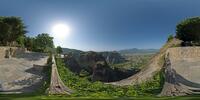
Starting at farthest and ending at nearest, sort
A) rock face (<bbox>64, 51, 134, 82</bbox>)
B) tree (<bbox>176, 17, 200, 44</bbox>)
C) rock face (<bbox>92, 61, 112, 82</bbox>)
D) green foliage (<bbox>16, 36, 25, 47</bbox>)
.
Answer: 1. green foliage (<bbox>16, 36, 25, 47</bbox>)
2. rock face (<bbox>64, 51, 134, 82</bbox>)
3. rock face (<bbox>92, 61, 112, 82</bbox>)
4. tree (<bbox>176, 17, 200, 44</bbox>)

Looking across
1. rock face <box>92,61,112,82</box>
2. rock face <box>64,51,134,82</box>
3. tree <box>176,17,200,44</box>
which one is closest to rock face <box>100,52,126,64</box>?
rock face <box>64,51,134,82</box>

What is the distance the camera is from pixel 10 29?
7906 cm

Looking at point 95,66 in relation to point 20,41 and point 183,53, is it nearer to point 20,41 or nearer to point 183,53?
point 20,41

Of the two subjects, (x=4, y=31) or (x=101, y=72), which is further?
(x=101, y=72)

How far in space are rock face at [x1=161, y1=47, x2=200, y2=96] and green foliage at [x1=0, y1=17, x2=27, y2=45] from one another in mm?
36580

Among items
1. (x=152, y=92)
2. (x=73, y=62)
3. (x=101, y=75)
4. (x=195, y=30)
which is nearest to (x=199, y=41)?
(x=195, y=30)

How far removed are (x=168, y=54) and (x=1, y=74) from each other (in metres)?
21.4

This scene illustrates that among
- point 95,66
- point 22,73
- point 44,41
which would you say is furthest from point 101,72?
point 22,73

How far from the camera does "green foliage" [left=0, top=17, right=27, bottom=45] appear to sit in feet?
258

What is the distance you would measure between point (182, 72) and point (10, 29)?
4375cm

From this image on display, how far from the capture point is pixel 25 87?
4003 centimetres

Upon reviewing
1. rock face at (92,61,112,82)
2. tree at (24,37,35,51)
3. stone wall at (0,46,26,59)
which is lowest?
rock face at (92,61,112,82)

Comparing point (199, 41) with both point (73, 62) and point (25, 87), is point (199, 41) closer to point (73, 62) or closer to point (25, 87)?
point (73, 62)

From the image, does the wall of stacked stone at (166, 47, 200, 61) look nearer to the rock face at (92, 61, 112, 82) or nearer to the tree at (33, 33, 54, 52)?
the rock face at (92, 61, 112, 82)
